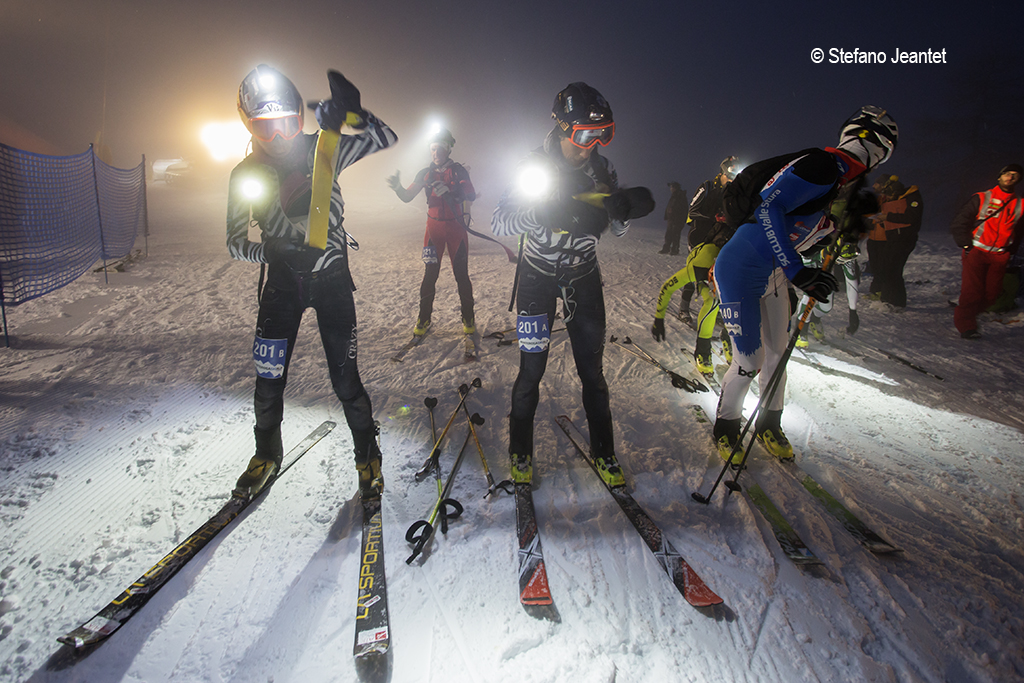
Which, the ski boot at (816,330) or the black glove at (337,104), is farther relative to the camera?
the ski boot at (816,330)

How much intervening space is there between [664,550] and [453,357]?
3536mm

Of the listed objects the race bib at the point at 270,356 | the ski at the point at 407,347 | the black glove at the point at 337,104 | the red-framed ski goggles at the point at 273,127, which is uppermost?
the black glove at the point at 337,104

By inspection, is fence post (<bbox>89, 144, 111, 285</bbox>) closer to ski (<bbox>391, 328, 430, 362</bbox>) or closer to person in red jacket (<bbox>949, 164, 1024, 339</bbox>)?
ski (<bbox>391, 328, 430, 362</bbox>)

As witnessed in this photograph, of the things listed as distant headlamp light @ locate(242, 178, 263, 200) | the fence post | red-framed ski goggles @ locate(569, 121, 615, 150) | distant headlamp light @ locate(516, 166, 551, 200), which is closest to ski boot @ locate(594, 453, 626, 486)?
distant headlamp light @ locate(516, 166, 551, 200)

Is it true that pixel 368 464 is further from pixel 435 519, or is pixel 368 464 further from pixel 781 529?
pixel 781 529

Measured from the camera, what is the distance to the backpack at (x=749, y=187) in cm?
290

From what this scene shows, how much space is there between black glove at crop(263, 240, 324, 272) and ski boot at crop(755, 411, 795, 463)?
3497 millimetres

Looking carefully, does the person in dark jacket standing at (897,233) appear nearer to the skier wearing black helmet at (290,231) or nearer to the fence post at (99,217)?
the skier wearing black helmet at (290,231)

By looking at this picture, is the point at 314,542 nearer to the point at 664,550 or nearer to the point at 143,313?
the point at 664,550

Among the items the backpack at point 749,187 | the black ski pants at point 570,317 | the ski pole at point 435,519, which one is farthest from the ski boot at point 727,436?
the ski pole at point 435,519

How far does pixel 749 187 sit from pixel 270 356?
3440mm

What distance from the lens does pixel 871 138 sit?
2.82m

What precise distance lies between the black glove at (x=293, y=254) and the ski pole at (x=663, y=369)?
12.5 ft

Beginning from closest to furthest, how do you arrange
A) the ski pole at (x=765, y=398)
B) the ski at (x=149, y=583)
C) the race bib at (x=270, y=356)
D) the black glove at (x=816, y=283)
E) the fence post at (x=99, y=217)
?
the ski at (x=149, y=583) → the black glove at (x=816, y=283) → the race bib at (x=270, y=356) → the ski pole at (x=765, y=398) → the fence post at (x=99, y=217)
